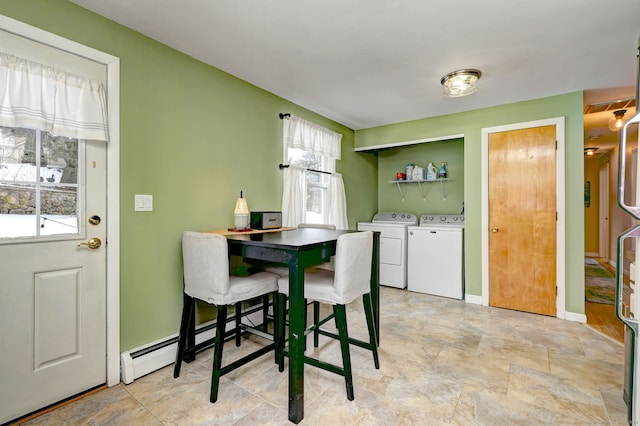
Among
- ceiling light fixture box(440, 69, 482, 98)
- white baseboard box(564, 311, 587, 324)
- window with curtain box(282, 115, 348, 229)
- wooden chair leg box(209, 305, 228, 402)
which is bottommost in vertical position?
white baseboard box(564, 311, 587, 324)

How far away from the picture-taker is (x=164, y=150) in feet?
7.11

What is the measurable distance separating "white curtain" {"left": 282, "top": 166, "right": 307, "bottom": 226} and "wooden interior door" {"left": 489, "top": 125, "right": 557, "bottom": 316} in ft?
7.17

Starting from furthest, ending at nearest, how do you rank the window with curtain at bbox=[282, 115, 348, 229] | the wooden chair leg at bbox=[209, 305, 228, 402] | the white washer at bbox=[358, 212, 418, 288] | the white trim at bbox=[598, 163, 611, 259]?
the white trim at bbox=[598, 163, 611, 259]
the white washer at bbox=[358, 212, 418, 288]
the window with curtain at bbox=[282, 115, 348, 229]
the wooden chair leg at bbox=[209, 305, 228, 402]

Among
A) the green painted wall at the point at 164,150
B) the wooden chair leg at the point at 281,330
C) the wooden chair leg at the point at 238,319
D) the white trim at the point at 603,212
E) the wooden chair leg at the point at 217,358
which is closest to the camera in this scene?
the wooden chair leg at the point at 217,358

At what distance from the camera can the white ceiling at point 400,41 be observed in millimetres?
1775

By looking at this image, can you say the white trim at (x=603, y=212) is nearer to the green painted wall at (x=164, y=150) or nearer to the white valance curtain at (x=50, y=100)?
the green painted wall at (x=164, y=150)

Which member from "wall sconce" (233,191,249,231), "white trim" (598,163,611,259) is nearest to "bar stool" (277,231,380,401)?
"wall sconce" (233,191,249,231)

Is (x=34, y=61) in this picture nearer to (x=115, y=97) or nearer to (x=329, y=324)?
(x=115, y=97)

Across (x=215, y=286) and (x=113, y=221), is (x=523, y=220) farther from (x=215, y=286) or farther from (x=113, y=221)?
(x=113, y=221)

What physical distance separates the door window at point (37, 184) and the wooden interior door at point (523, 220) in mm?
3867

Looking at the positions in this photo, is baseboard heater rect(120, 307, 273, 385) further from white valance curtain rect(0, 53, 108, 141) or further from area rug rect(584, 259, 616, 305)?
area rug rect(584, 259, 616, 305)

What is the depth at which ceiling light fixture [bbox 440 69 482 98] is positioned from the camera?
255cm

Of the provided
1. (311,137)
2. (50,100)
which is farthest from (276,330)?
(311,137)

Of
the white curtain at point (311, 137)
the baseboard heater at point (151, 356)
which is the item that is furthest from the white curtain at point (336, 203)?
the baseboard heater at point (151, 356)
